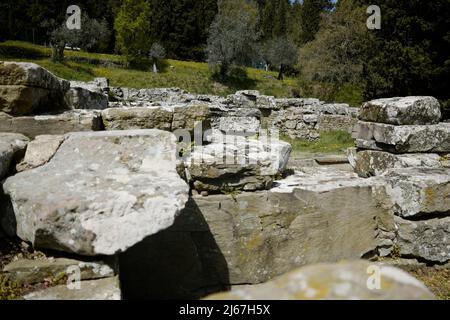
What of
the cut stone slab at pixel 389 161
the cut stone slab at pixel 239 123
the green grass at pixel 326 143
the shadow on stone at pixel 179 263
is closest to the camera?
the shadow on stone at pixel 179 263

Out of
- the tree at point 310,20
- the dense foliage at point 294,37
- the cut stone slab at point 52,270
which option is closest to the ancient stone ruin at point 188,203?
the cut stone slab at point 52,270

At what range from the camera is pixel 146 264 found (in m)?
3.19

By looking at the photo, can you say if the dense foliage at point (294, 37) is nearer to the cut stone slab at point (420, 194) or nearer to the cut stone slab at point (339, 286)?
the cut stone slab at point (420, 194)

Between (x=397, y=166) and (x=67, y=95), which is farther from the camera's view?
(x=397, y=166)

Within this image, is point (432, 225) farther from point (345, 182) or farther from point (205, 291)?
point (205, 291)

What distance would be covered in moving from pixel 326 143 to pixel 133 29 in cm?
3295

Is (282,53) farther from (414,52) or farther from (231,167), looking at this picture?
(231,167)

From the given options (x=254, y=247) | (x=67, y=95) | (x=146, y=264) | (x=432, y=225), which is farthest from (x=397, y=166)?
(x=67, y=95)

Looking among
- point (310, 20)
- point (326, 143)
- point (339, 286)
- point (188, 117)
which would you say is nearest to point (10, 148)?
point (188, 117)

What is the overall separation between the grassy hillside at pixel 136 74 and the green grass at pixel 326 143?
18.2m

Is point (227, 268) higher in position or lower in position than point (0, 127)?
lower

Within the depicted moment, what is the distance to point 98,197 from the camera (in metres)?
2.38

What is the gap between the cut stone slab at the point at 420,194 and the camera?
3.78 m
